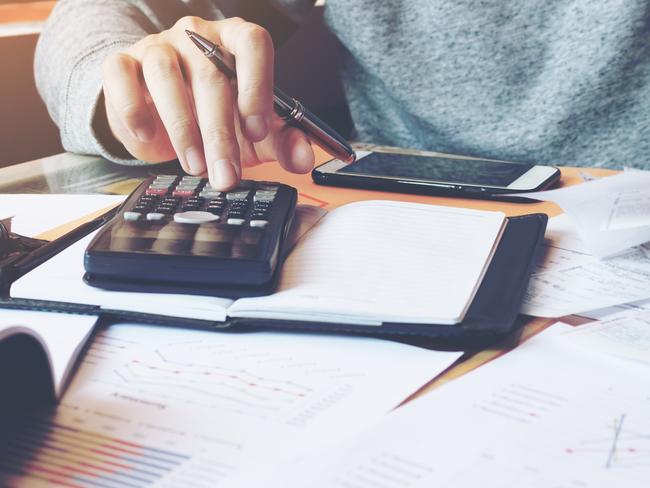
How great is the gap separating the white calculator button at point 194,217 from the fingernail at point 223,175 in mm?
55

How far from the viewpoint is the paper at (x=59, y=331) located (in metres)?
0.35

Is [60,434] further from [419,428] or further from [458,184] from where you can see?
[458,184]

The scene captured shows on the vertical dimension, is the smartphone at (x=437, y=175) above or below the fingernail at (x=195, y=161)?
below

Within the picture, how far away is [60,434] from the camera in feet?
0.99

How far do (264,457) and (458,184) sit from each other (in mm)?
396

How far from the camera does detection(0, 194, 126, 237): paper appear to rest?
0.56 metres

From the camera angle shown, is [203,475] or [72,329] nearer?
[203,475]

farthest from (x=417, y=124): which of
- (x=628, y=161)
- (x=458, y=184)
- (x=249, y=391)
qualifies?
(x=249, y=391)

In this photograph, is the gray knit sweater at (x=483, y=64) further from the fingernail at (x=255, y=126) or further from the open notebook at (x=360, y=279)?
the open notebook at (x=360, y=279)

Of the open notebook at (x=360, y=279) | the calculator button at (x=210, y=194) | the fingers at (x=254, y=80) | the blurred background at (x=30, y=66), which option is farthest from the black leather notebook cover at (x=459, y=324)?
the blurred background at (x=30, y=66)

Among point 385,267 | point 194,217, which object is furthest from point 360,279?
point 194,217

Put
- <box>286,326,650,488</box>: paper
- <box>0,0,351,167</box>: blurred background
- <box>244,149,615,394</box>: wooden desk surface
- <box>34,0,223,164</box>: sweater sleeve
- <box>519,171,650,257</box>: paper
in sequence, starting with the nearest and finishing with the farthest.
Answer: <box>286,326,650,488</box>: paper
<box>519,171,650,257</box>: paper
<box>244,149,615,394</box>: wooden desk surface
<box>34,0,223,164</box>: sweater sleeve
<box>0,0,351,167</box>: blurred background

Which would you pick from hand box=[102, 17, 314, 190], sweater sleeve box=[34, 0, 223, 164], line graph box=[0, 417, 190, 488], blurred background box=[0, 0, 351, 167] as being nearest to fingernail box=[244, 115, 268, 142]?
hand box=[102, 17, 314, 190]

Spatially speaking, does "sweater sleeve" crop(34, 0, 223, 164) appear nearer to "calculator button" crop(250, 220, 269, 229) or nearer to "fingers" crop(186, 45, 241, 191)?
"fingers" crop(186, 45, 241, 191)
